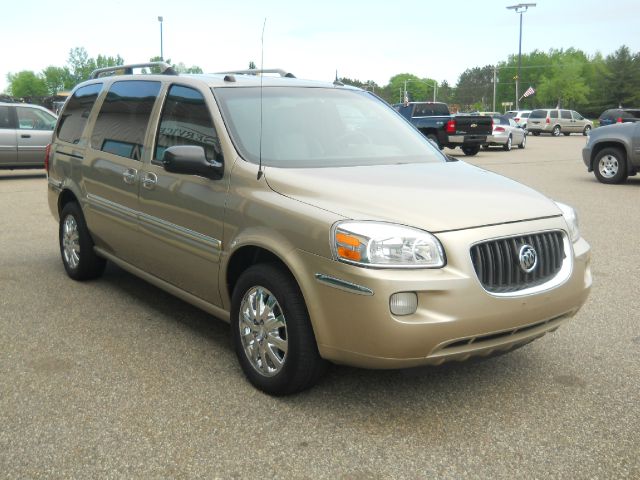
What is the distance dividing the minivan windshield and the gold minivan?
1cm

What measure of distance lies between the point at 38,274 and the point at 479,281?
4700mm

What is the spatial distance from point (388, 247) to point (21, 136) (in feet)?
47.0

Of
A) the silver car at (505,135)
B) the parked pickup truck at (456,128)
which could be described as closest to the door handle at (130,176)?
the parked pickup truck at (456,128)

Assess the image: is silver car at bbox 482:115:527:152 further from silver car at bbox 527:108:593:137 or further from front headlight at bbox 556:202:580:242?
front headlight at bbox 556:202:580:242

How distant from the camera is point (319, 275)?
3.53m

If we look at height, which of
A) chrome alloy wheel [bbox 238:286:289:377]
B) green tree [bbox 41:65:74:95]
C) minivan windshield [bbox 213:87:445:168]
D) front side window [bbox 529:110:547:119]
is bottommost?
chrome alloy wheel [bbox 238:286:289:377]

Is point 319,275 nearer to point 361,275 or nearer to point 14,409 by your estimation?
point 361,275

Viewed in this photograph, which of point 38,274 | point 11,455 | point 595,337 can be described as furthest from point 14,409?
point 595,337

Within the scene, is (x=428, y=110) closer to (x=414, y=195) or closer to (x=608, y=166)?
(x=608, y=166)

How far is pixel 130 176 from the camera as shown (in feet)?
17.0

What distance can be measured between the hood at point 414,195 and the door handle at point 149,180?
3.63 ft

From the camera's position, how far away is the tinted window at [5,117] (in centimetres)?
1581

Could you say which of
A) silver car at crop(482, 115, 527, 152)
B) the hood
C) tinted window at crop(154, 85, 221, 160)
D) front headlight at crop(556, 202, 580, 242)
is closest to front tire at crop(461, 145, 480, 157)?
silver car at crop(482, 115, 527, 152)

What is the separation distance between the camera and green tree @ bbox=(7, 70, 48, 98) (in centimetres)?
15388
